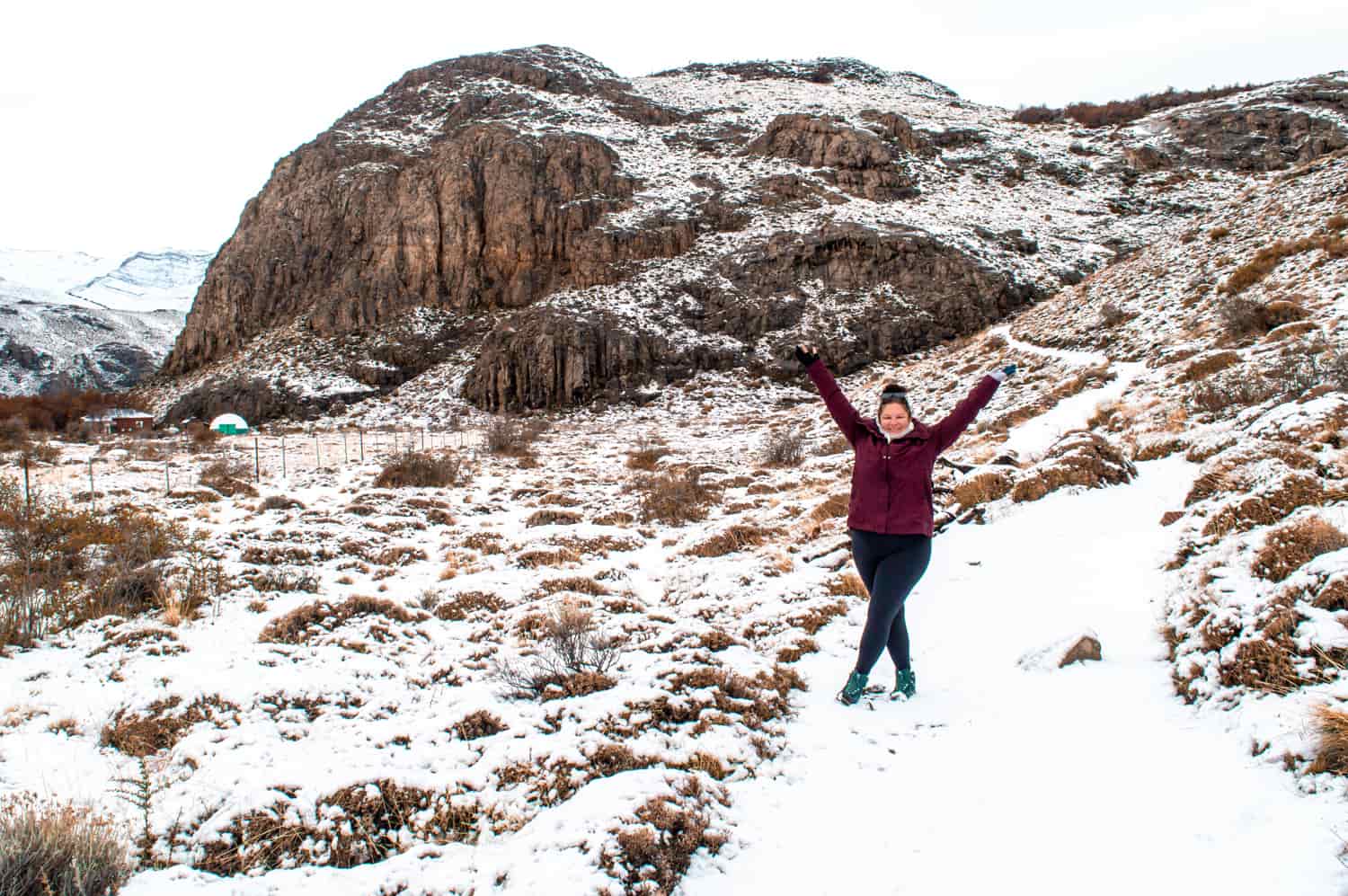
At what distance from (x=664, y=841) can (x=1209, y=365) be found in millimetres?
14453

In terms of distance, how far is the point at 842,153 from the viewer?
57.4 m

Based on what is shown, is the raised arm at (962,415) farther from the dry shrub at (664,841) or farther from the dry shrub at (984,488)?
the dry shrub at (984,488)

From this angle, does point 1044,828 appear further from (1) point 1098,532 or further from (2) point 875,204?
(2) point 875,204

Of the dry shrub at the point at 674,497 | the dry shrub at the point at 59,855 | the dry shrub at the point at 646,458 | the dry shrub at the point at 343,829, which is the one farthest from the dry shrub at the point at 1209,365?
the dry shrub at the point at 59,855

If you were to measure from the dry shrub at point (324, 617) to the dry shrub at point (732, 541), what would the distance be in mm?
4213

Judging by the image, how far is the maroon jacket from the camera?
428cm

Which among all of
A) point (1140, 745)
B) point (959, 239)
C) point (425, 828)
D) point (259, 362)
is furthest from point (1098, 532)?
point (259, 362)

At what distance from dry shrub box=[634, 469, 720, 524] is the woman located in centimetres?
762

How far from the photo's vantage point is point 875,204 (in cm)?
5247

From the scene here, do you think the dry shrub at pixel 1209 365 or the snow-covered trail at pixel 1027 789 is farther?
the dry shrub at pixel 1209 365

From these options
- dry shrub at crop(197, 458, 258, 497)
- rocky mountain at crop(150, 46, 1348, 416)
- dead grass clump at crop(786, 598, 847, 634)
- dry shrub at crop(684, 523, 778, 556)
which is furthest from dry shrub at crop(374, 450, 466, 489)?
rocky mountain at crop(150, 46, 1348, 416)

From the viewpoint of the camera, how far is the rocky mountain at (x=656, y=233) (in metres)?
44.4

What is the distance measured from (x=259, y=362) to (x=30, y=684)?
5553cm

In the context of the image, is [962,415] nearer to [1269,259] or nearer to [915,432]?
[915,432]
